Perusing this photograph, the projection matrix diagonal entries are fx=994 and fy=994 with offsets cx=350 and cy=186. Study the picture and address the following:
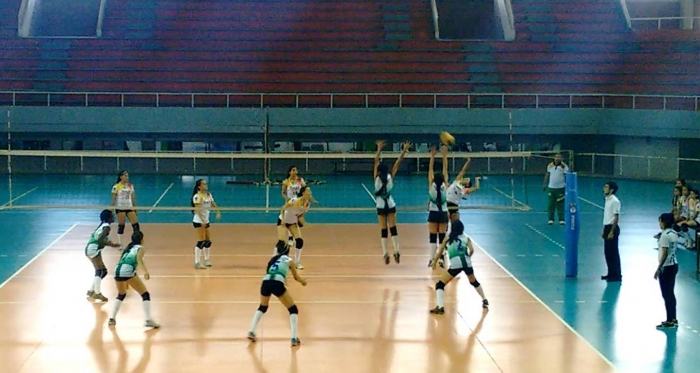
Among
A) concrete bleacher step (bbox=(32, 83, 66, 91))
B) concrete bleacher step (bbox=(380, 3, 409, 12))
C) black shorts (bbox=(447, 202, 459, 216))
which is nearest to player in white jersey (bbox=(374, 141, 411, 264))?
black shorts (bbox=(447, 202, 459, 216))

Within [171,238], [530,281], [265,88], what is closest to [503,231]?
[530,281]

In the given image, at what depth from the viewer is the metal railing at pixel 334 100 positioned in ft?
131

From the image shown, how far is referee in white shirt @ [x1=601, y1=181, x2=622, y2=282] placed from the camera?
61.3 feet

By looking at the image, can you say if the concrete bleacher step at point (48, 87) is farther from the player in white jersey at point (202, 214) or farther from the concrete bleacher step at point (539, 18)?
the player in white jersey at point (202, 214)

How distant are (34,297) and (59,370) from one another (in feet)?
15.3

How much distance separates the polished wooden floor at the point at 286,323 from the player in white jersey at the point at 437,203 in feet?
2.69

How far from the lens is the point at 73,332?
49.3 ft

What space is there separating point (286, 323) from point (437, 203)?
501 centimetres

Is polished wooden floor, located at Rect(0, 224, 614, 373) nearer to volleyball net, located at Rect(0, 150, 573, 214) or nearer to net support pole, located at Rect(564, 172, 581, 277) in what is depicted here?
net support pole, located at Rect(564, 172, 581, 277)

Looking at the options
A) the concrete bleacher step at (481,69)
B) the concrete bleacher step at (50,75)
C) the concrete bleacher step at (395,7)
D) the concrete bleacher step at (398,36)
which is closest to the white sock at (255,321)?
the concrete bleacher step at (481,69)

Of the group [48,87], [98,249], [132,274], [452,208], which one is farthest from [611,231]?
[48,87]

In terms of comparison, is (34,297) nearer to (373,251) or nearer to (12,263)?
(12,263)

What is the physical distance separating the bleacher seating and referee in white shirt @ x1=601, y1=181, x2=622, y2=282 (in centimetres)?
2262

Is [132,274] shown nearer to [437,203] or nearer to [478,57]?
[437,203]
